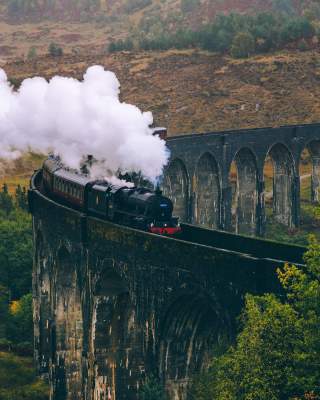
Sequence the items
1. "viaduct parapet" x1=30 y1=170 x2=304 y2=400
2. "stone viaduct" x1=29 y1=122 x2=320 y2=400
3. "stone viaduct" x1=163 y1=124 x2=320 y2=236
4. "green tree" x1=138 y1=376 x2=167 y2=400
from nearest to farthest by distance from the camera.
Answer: "viaduct parapet" x1=30 y1=170 x2=304 y2=400
"stone viaduct" x1=29 y1=122 x2=320 y2=400
"green tree" x1=138 y1=376 x2=167 y2=400
"stone viaduct" x1=163 y1=124 x2=320 y2=236

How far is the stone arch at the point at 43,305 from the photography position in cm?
5275

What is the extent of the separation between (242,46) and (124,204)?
9796 cm

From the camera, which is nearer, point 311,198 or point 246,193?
point 246,193

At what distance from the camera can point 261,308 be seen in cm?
3072

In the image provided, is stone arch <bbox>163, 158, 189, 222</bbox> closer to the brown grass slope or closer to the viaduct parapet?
the viaduct parapet

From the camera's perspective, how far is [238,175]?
84500mm

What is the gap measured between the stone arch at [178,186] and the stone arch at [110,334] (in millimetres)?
33407

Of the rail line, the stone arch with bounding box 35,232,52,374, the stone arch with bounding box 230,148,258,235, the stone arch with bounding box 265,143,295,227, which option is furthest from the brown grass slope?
the rail line

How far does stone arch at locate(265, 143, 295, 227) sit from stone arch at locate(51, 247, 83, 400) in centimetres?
3974

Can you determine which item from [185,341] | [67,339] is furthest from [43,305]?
[185,341]

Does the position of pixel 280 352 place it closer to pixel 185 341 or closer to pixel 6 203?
pixel 185 341

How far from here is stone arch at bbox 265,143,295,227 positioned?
87.0 meters

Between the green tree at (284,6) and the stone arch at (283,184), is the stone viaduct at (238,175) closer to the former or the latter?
the stone arch at (283,184)

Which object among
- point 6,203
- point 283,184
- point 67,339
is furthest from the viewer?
point 283,184
